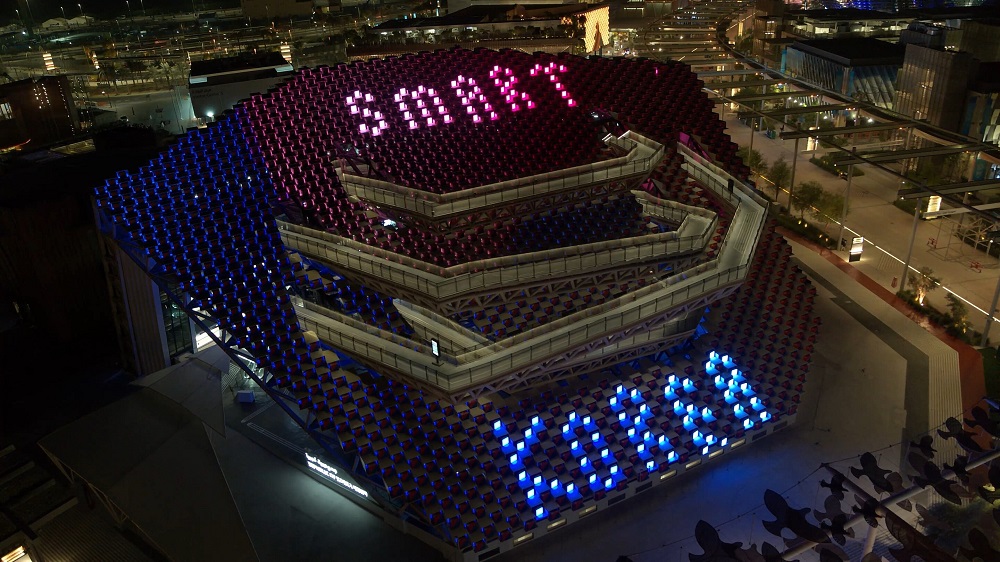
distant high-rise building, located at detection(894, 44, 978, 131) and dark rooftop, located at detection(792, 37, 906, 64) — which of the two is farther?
dark rooftop, located at detection(792, 37, 906, 64)

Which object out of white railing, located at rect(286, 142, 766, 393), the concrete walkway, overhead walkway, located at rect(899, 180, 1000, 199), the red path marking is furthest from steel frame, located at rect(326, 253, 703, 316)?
overhead walkway, located at rect(899, 180, 1000, 199)

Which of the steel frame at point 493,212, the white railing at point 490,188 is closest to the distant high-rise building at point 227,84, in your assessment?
the white railing at point 490,188

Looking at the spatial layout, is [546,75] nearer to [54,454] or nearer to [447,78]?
[447,78]

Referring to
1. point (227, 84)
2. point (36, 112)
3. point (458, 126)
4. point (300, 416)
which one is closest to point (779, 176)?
point (458, 126)

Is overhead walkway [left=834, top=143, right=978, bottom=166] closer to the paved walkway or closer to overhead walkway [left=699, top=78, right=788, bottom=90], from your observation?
the paved walkway

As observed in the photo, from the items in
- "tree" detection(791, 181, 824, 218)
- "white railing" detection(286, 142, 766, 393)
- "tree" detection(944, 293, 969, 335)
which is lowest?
"tree" detection(944, 293, 969, 335)

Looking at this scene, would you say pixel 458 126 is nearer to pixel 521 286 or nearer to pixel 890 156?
pixel 521 286
